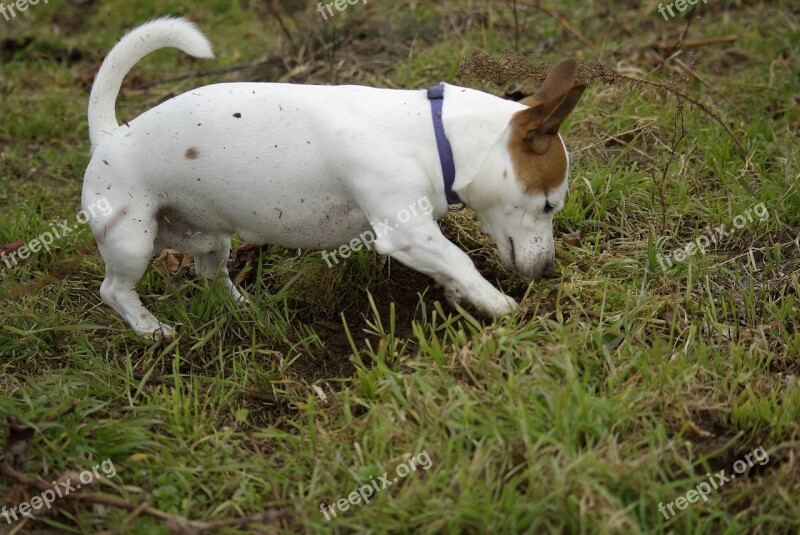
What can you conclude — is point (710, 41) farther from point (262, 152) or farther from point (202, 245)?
point (202, 245)

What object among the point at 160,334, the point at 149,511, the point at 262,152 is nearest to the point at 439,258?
the point at 262,152

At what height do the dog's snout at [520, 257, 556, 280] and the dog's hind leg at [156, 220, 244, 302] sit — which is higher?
the dog's hind leg at [156, 220, 244, 302]

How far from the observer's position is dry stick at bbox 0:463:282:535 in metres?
2.55

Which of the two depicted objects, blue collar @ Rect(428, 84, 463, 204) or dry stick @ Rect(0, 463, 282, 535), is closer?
dry stick @ Rect(0, 463, 282, 535)

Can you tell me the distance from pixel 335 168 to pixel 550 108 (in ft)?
2.66

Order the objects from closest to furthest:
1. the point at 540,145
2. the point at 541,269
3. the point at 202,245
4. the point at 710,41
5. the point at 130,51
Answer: the point at 540,145, the point at 541,269, the point at 130,51, the point at 202,245, the point at 710,41

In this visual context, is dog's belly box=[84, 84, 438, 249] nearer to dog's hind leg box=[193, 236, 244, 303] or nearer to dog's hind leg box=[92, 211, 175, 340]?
dog's hind leg box=[92, 211, 175, 340]

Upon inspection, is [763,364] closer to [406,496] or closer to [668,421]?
[668,421]

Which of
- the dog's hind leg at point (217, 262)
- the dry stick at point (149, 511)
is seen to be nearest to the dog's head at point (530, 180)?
the dog's hind leg at point (217, 262)

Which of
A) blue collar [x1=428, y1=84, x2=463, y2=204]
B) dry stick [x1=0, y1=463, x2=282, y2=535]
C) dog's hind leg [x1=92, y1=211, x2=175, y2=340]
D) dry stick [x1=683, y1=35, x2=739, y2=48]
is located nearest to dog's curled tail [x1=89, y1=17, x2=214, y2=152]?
dog's hind leg [x1=92, y1=211, x2=175, y2=340]

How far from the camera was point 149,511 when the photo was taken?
2.63 m

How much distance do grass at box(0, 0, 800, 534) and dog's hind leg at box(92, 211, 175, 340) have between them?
8cm

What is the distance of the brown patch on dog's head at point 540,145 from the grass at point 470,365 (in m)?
0.45

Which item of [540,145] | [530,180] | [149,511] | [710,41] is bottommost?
[710,41]
